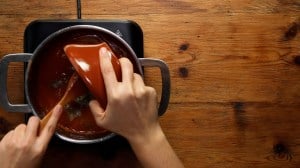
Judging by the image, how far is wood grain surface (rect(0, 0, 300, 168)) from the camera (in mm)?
833

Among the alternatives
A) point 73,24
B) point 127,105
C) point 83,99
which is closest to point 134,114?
point 127,105

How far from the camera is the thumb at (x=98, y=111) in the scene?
2.17ft

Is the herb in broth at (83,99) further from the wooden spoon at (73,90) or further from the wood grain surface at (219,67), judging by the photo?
the wood grain surface at (219,67)

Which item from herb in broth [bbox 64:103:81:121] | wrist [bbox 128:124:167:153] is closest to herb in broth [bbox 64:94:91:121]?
herb in broth [bbox 64:103:81:121]

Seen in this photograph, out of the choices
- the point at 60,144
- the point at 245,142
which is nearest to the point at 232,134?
the point at 245,142

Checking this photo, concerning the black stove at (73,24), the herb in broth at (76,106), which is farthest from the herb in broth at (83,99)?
the black stove at (73,24)

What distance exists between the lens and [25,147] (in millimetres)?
622

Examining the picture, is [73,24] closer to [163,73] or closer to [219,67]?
[163,73]

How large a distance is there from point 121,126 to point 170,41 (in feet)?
0.83

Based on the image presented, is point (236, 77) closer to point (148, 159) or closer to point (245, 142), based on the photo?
point (245, 142)

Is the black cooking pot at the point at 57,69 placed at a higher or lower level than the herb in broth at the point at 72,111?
higher

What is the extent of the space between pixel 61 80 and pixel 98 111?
116mm

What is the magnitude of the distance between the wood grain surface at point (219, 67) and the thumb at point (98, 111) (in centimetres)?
18

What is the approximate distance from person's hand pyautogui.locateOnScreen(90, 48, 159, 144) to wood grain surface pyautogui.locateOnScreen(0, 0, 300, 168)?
0.17m
